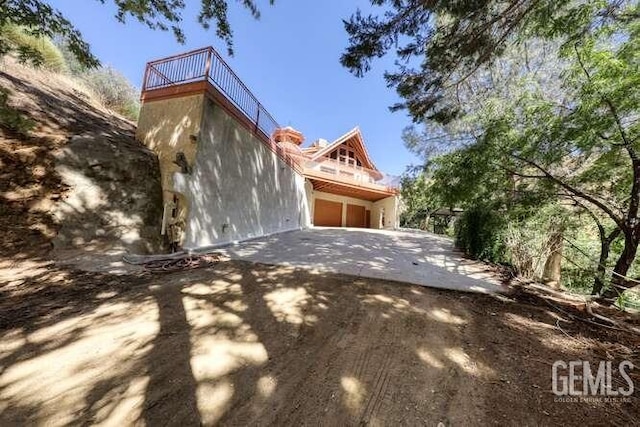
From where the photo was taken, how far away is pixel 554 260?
16.8 ft

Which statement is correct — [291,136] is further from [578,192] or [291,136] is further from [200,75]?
[578,192]

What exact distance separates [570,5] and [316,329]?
563cm

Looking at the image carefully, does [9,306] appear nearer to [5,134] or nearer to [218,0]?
[5,134]

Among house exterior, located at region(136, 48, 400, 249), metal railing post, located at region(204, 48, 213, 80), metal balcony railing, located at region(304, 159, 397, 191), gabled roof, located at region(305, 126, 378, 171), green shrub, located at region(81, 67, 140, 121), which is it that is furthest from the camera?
gabled roof, located at region(305, 126, 378, 171)

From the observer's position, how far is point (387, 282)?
155 inches

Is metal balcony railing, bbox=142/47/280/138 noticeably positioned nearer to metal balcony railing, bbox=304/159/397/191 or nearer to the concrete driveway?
the concrete driveway

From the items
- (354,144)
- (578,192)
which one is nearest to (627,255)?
(578,192)

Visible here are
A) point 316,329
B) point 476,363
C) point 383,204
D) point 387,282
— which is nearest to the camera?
point 476,363

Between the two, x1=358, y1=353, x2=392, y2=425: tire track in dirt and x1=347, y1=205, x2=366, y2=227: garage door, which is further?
x1=347, y1=205, x2=366, y2=227: garage door

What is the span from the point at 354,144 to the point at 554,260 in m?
14.9

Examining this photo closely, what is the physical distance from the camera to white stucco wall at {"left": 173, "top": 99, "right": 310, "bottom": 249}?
18.8ft

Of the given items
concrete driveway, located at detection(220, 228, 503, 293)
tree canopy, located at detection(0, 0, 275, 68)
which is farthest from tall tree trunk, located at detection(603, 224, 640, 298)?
tree canopy, located at detection(0, 0, 275, 68)

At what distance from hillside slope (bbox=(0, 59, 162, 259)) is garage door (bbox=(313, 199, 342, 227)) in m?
10.9

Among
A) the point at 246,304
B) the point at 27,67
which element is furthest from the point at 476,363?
the point at 27,67
